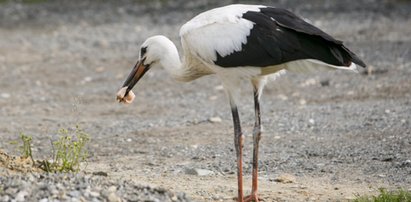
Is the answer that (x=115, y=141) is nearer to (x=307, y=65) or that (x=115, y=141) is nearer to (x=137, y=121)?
(x=137, y=121)

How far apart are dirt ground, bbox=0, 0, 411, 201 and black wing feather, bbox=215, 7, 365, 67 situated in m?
1.15

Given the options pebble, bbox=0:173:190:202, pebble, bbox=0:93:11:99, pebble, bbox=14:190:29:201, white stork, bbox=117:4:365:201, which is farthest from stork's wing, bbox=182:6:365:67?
pebble, bbox=0:93:11:99

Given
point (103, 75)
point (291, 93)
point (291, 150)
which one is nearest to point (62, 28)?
point (103, 75)

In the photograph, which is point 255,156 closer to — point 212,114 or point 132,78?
point 132,78

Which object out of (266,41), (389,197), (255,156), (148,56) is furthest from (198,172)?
(389,197)

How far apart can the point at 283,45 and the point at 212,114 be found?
4.01 metres

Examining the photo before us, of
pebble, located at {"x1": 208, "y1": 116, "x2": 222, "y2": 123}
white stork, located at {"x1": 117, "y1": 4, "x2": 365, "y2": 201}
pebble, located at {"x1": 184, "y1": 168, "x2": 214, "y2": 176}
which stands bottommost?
pebble, located at {"x1": 208, "y1": 116, "x2": 222, "y2": 123}

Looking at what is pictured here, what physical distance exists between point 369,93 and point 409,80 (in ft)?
2.87

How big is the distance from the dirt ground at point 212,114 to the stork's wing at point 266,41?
1.16 metres

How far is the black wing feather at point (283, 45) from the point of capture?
698 centimetres

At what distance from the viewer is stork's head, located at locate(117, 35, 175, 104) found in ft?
25.9

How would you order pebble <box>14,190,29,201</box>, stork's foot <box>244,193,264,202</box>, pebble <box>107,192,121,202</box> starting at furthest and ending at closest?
stork's foot <box>244,193,264,202</box>, pebble <box>107,192,121,202</box>, pebble <box>14,190,29,201</box>

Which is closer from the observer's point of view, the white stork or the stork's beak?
the white stork

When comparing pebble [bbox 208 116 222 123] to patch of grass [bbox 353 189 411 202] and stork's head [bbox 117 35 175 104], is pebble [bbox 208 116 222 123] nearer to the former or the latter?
stork's head [bbox 117 35 175 104]
